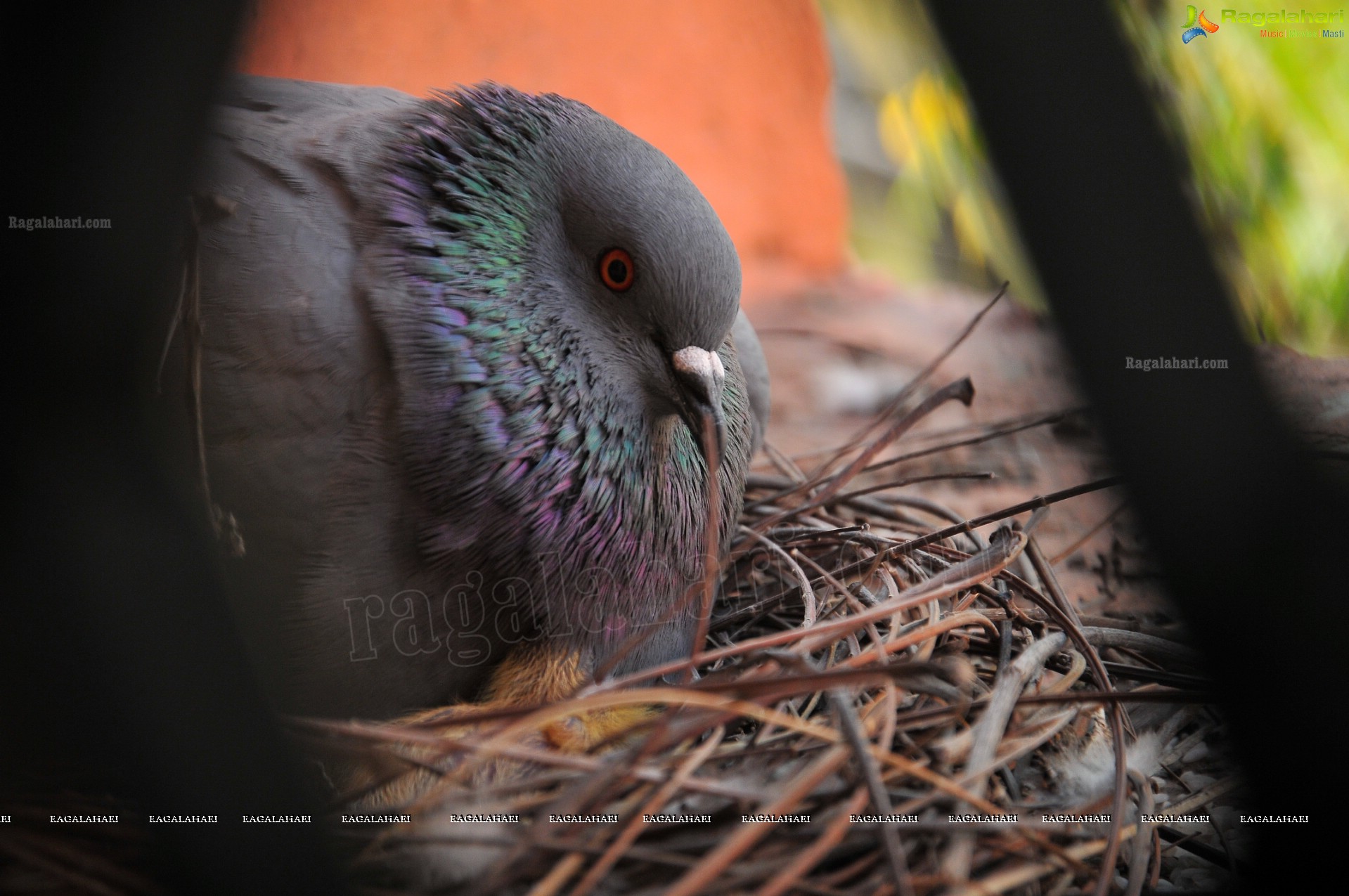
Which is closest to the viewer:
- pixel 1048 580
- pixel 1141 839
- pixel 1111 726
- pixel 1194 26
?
pixel 1141 839

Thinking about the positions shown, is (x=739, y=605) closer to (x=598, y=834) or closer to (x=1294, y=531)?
(x=598, y=834)

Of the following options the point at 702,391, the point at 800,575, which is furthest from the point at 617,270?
the point at 800,575

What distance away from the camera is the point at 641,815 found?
2.78 ft

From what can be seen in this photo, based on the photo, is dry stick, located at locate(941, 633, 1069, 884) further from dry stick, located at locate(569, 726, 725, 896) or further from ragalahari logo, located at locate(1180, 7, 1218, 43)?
ragalahari logo, located at locate(1180, 7, 1218, 43)

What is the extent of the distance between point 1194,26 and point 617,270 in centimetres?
80

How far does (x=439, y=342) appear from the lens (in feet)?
3.43

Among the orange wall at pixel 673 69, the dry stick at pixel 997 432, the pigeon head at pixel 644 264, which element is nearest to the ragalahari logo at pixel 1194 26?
the dry stick at pixel 997 432

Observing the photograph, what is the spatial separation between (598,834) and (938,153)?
2.14 metres

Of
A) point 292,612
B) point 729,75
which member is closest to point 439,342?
point 292,612

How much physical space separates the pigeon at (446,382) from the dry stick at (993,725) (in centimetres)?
39

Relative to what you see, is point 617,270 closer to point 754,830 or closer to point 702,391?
point 702,391

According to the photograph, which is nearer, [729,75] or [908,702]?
[908,702]

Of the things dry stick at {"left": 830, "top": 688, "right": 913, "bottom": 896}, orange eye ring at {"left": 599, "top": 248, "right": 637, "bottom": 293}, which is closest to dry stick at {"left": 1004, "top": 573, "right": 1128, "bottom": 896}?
dry stick at {"left": 830, "top": 688, "right": 913, "bottom": 896}

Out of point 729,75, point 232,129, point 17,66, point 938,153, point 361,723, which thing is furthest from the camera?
point 729,75
